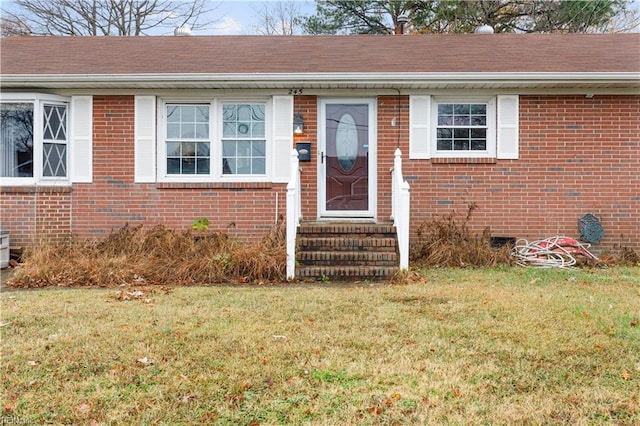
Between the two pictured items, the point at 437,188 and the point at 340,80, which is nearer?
the point at 340,80

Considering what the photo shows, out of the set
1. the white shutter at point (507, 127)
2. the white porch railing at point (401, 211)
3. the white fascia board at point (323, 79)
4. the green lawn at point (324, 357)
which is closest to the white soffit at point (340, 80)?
the white fascia board at point (323, 79)

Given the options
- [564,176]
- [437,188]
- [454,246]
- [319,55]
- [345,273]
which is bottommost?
[345,273]

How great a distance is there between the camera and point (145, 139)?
8180mm

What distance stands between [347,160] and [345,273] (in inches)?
105

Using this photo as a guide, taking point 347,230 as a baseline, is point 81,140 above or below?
above

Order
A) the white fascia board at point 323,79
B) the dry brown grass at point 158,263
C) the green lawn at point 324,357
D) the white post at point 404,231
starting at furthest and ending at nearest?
the white fascia board at point 323,79
the white post at point 404,231
the dry brown grass at point 158,263
the green lawn at point 324,357

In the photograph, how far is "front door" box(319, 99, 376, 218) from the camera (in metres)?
8.40

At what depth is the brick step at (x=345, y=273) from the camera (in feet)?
21.2

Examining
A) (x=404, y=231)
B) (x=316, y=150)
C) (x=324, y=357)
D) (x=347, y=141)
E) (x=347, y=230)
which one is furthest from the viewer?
(x=347, y=141)

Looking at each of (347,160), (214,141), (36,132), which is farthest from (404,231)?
(36,132)

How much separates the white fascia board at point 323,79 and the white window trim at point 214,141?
54 centimetres

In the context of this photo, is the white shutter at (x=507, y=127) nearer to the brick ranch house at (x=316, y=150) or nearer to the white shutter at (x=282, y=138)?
the brick ranch house at (x=316, y=150)

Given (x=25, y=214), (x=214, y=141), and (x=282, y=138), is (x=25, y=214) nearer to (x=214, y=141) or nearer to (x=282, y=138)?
(x=214, y=141)

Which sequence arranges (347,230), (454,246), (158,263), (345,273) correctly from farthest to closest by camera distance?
(454,246) < (347,230) < (158,263) < (345,273)
